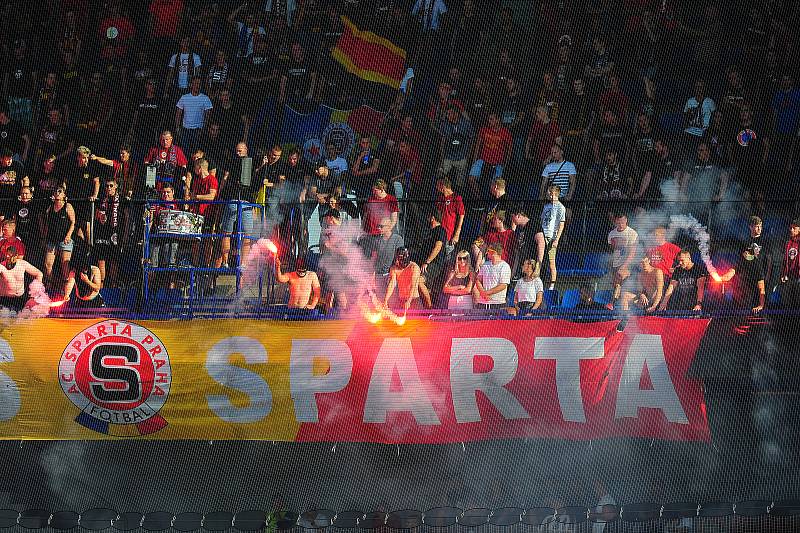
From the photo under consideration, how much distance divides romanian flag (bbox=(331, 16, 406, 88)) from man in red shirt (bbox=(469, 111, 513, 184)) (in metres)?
1.61

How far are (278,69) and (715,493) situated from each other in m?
6.99

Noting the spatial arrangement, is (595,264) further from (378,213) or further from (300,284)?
(300,284)

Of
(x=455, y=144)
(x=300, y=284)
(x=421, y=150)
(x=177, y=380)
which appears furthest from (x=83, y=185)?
(x=455, y=144)

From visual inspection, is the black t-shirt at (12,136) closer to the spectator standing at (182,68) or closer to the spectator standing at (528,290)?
the spectator standing at (182,68)

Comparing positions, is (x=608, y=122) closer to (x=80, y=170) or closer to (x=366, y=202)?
(x=366, y=202)

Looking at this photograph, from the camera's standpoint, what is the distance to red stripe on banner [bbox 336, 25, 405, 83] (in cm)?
1233

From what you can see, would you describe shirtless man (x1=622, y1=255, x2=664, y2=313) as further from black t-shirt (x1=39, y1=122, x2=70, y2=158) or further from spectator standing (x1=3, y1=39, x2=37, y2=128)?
spectator standing (x1=3, y1=39, x2=37, y2=128)

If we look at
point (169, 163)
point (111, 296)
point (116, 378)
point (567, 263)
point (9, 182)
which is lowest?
point (116, 378)

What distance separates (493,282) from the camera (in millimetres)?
9453

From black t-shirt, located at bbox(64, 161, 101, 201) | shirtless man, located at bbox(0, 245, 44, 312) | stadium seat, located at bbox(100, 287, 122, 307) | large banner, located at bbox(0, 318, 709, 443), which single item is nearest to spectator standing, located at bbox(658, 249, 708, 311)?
large banner, located at bbox(0, 318, 709, 443)

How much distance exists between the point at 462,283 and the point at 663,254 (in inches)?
71.9

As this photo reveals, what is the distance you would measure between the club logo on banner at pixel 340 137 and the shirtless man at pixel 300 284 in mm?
1933

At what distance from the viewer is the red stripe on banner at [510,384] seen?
30.1ft

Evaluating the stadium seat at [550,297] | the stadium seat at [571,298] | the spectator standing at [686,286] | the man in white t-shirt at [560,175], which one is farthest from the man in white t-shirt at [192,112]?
the spectator standing at [686,286]
